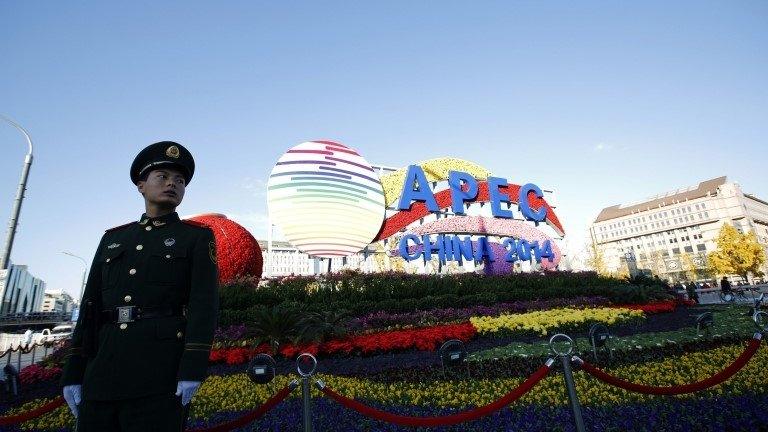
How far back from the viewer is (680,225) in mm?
85875

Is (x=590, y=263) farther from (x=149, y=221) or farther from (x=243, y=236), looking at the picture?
(x=149, y=221)

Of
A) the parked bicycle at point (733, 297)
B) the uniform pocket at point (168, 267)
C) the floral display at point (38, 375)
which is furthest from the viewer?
the parked bicycle at point (733, 297)

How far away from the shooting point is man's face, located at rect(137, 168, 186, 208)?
2.72m

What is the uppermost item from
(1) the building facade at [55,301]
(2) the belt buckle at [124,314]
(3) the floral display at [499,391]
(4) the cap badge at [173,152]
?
(1) the building facade at [55,301]

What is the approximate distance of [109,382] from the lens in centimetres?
Answer: 224

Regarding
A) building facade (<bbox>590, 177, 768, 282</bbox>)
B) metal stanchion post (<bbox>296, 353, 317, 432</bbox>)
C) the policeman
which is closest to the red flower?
metal stanchion post (<bbox>296, 353, 317, 432</bbox>)

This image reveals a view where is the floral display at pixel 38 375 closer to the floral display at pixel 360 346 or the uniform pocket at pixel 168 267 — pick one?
the floral display at pixel 360 346

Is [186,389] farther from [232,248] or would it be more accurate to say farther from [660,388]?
[232,248]

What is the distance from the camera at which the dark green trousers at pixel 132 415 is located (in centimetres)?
219

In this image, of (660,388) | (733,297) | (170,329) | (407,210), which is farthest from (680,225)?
(170,329)

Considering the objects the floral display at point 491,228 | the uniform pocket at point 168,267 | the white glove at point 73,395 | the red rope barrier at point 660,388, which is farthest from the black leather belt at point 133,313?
the floral display at point 491,228

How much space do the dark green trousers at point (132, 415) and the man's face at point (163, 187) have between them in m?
1.27

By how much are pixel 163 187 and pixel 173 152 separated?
0.27 metres

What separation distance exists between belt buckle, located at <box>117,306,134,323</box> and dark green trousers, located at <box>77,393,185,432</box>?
0.46 m
